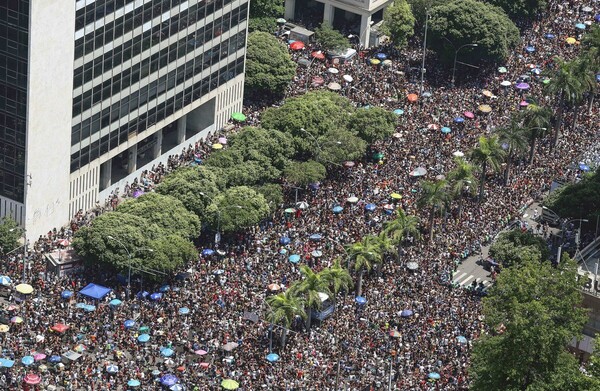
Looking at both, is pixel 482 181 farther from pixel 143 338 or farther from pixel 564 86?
pixel 143 338

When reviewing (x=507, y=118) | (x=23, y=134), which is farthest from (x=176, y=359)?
(x=507, y=118)

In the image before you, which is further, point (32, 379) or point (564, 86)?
point (564, 86)

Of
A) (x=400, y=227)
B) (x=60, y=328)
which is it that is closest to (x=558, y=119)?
(x=400, y=227)

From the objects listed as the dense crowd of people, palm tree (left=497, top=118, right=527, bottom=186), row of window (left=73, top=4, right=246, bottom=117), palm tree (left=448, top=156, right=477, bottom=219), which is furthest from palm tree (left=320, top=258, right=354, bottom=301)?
palm tree (left=497, top=118, right=527, bottom=186)

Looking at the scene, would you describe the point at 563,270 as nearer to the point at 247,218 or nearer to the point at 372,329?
the point at 372,329

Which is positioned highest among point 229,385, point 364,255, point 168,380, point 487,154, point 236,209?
point 487,154

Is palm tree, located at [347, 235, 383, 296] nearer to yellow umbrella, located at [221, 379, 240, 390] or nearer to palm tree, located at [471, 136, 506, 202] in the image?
yellow umbrella, located at [221, 379, 240, 390]

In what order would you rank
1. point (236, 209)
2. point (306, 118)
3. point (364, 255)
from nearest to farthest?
point (364, 255) → point (236, 209) → point (306, 118)
